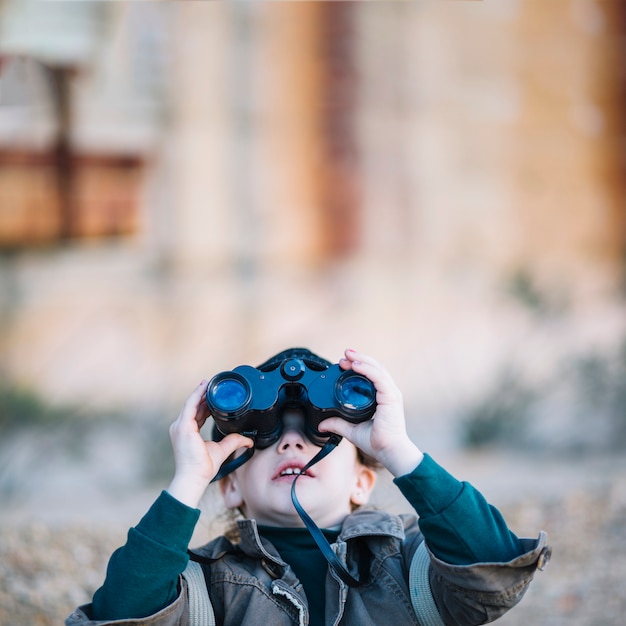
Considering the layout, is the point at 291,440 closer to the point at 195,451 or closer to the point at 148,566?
the point at 195,451

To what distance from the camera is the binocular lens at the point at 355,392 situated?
1.76 metres

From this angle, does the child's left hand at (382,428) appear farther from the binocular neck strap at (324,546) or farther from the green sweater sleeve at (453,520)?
the binocular neck strap at (324,546)

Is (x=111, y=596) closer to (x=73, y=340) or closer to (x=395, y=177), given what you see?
(x=73, y=340)

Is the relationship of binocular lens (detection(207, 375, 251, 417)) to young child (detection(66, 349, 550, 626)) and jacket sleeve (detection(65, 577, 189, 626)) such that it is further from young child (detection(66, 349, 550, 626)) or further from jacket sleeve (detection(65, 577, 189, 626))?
jacket sleeve (detection(65, 577, 189, 626))

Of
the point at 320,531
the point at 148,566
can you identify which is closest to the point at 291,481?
the point at 320,531

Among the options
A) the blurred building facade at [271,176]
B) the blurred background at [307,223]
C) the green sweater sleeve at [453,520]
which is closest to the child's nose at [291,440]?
the green sweater sleeve at [453,520]

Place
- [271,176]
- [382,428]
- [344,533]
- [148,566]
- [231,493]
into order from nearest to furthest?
[148,566] → [382,428] → [344,533] → [231,493] → [271,176]

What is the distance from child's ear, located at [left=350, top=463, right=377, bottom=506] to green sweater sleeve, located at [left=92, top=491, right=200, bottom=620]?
487mm

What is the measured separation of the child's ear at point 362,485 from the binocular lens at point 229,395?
0.42 m

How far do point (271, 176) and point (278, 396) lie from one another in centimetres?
405

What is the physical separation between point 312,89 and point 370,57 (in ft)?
1.56

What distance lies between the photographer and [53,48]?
5.39 meters

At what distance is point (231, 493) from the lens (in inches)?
80.3

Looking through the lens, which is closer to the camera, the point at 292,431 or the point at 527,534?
the point at 292,431
